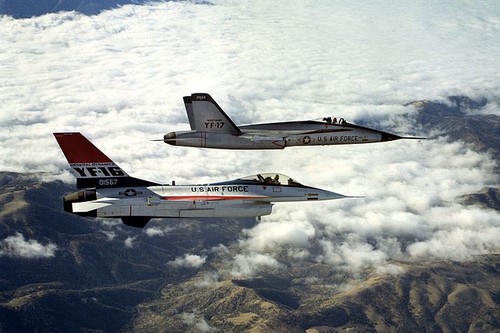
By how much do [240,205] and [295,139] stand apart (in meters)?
8.52

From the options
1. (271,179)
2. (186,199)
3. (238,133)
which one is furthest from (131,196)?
(271,179)

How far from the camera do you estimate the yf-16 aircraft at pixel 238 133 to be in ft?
178

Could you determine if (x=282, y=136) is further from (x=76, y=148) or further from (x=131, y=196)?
(x=76, y=148)

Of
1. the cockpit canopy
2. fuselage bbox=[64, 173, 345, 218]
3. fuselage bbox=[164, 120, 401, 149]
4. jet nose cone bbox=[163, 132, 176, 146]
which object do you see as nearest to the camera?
jet nose cone bbox=[163, 132, 176, 146]

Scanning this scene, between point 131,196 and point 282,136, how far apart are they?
Result: 607 inches

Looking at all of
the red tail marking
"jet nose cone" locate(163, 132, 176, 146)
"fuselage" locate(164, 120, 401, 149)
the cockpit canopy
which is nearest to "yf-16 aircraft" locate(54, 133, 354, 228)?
the red tail marking

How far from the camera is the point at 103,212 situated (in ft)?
172

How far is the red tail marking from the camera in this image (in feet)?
175

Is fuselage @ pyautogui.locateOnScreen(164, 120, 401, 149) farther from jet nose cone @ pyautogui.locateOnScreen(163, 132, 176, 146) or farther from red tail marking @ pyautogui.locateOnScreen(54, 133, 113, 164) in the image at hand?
red tail marking @ pyautogui.locateOnScreen(54, 133, 113, 164)

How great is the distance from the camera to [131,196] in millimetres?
54562

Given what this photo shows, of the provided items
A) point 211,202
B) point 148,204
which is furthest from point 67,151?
point 211,202

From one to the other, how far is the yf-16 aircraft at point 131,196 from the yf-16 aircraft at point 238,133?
15.1 feet

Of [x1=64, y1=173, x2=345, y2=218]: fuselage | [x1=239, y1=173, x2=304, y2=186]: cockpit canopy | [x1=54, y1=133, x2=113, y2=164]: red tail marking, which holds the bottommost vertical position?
[x1=64, y1=173, x2=345, y2=218]: fuselage

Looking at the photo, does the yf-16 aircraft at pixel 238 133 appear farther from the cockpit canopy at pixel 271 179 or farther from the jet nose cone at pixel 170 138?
the cockpit canopy at pixel 271 179
